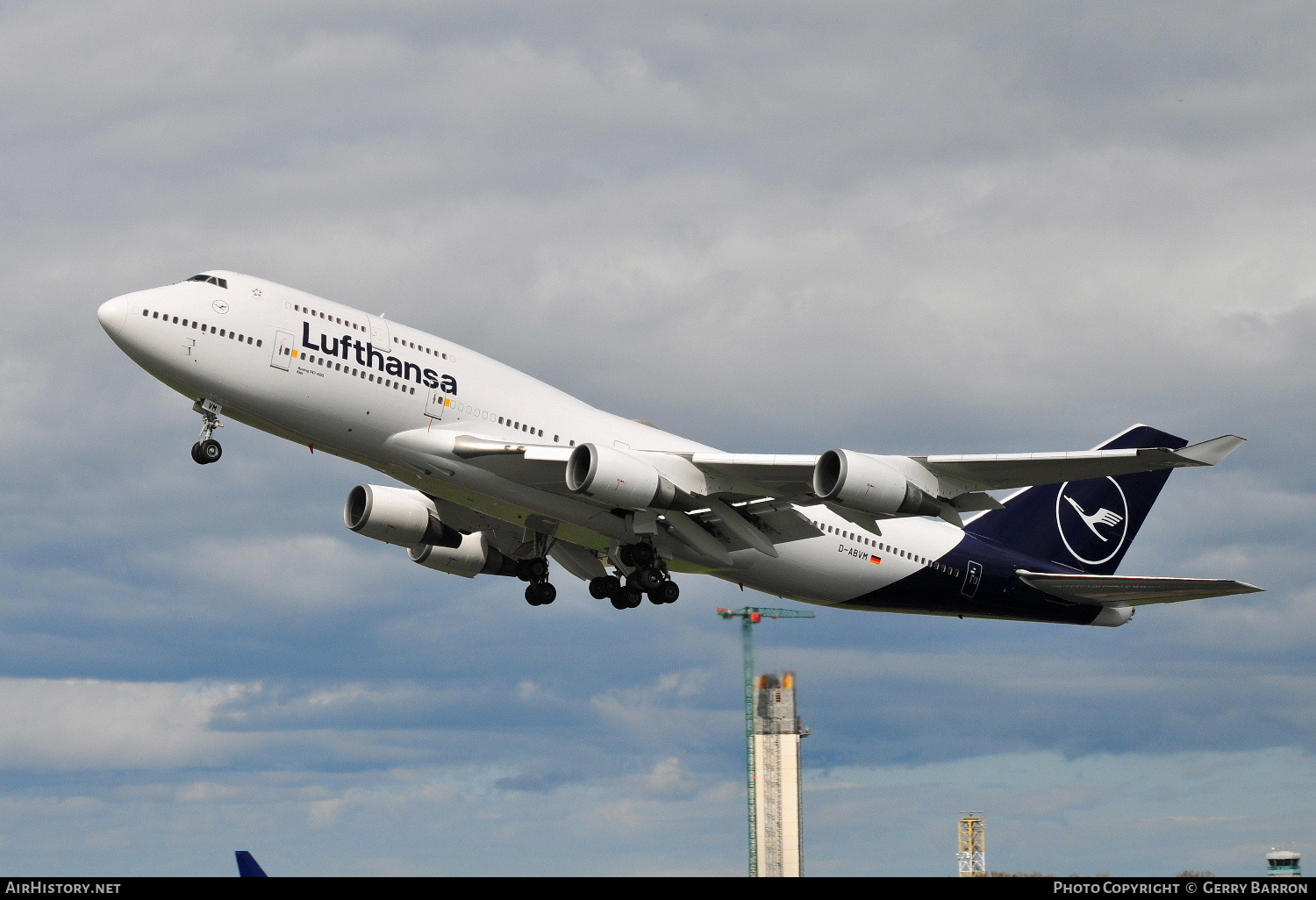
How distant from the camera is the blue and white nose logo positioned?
48.5 m

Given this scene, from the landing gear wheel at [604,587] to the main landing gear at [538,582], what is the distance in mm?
2582

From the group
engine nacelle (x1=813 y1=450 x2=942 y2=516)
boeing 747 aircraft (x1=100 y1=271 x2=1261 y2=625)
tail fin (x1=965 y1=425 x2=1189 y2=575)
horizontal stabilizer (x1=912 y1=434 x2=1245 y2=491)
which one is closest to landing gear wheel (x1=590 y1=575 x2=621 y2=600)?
boeing 747 aircraft (x1=100 y1=271 x2=1261 y2=625)

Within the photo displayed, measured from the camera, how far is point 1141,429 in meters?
47.9

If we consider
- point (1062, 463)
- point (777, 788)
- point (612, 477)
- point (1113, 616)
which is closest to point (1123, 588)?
point (1113, 616)

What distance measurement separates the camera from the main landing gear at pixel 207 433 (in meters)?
35.5

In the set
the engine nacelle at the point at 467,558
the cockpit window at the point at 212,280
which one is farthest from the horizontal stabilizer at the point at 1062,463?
the cockpit window at the point at 212,280

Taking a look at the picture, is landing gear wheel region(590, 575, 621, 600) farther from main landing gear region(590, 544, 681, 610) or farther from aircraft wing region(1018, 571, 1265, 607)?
aircraft wing region(1018, 571, 1265, 607)

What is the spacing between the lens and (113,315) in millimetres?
34250

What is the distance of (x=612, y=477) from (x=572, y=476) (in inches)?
38.5

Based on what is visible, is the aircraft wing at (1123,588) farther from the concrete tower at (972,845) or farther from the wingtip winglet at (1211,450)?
the concrete tower at (972,845)

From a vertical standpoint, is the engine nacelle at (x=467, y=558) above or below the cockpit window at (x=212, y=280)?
below

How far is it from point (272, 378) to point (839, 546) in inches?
692

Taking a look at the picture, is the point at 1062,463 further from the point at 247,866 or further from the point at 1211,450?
the point at 247,866
